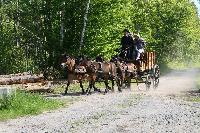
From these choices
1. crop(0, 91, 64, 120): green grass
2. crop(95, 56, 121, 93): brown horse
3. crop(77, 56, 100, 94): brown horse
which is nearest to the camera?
crop(0, 91, 64, 120): green grass

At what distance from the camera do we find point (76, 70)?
1033 inches

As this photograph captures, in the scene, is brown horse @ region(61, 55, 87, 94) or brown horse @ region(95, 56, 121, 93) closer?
brown horse @ region(61, 55, 87, 94)

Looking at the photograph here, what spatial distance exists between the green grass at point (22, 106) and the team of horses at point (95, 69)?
503 centimetres

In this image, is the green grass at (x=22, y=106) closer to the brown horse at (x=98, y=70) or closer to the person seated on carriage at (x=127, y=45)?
the brown horse at (x=98, y=70)

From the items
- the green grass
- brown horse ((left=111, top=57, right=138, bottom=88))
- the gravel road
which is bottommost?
the gravel road

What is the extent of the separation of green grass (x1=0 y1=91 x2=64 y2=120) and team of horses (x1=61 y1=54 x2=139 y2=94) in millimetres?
5032

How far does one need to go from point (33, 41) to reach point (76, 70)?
76.6 ft

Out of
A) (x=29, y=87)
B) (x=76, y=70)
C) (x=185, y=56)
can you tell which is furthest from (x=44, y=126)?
(x=185, y=56)

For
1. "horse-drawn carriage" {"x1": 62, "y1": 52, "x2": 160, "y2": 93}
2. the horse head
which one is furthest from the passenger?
the horse head

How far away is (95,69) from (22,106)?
26.5 ft

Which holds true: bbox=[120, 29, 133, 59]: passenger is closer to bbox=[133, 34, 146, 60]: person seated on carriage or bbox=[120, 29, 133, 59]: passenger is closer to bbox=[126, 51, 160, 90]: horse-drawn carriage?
bbox=[133, 34, 146, 60]: person seated on carriage

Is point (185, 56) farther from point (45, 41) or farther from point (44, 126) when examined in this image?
point (44, 126)

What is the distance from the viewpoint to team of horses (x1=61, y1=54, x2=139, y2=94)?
2620cm

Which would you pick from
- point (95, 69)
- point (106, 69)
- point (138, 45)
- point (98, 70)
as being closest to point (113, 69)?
point (106, 69)
